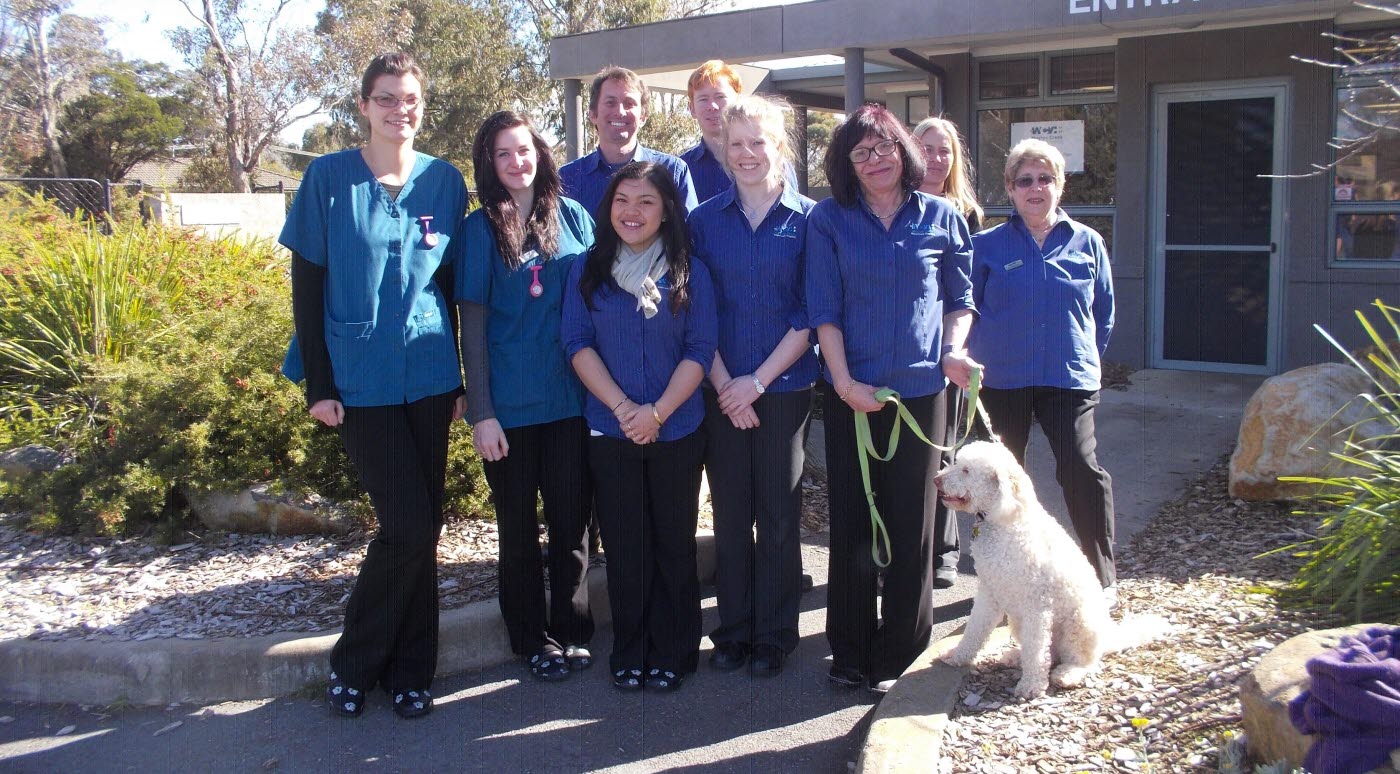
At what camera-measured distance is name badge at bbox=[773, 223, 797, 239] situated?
4145mm

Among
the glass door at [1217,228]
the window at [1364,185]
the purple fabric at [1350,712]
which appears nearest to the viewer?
the purple fabric at [1350,712]

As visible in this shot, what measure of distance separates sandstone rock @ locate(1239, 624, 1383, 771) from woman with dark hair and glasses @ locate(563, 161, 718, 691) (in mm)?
2042

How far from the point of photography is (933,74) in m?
10.6

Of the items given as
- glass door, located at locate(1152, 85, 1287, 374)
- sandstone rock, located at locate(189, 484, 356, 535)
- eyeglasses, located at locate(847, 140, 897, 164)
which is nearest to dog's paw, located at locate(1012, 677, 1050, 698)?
eyeglasses, located at locate(847, 140, 897, 164)


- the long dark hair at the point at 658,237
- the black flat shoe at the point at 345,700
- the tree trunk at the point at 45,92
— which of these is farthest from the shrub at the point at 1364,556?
the tree trunk at the point at 45,92

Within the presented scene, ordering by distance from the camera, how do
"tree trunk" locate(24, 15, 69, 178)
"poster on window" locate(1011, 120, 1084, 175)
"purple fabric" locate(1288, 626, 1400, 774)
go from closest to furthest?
"purple fabric" locate(1288, 626, 1400, 774), "poster on window" locate(1011, 120, 1084, 175), "tree trunk" locate(24, 15, 69, 178)

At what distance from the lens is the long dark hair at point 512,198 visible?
13.5 feet

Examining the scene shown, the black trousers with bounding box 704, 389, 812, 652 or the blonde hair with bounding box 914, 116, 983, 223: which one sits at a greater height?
the blonde hair with bounding box 914, 116, 983, 223

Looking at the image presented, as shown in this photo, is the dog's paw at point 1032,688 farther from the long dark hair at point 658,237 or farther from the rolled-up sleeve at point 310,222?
the rolled-up sleeve at point 310,222

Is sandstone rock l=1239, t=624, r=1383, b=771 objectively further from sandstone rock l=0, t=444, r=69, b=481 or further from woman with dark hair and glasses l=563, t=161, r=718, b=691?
sandstone rock l=0, t=444, r=69, b=481

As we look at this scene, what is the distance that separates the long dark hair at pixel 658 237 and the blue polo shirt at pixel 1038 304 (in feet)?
4.51

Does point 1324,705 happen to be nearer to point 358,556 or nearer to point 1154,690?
point 1154,690

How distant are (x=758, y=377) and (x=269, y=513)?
111 inches

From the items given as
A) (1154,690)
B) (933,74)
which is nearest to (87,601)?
(1154,690)
